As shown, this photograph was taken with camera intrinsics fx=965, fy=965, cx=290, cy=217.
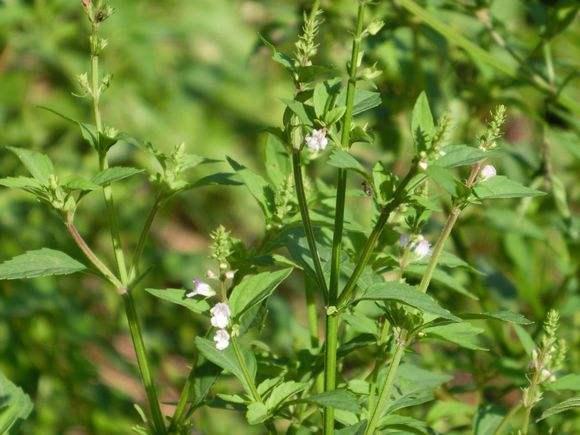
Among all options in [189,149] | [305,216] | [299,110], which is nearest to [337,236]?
[305,216]

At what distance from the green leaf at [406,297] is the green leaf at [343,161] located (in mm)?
139

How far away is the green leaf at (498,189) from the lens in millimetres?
1084

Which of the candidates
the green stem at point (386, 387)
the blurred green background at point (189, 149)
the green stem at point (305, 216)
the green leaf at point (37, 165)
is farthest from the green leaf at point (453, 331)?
the blurred green background at point (189, 149)

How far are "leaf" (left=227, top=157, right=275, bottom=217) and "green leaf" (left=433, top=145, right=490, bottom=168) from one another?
0.32 m

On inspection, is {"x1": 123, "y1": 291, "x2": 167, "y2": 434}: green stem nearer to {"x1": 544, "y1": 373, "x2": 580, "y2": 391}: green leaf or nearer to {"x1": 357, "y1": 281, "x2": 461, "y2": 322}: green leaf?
{"x1": 357, "y1": 281, "x2": 461, "y2": 322}: green leaf

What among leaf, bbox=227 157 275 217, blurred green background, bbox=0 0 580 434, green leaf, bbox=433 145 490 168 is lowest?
blurred green background, bbox=0 0 580 434

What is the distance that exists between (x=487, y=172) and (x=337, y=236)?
187 millimetres

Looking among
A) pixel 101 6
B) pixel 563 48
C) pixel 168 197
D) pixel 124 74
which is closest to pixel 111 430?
pixel 168 197

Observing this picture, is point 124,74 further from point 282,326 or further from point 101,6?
point 101,6

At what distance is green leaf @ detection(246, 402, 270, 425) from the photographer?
1.11m

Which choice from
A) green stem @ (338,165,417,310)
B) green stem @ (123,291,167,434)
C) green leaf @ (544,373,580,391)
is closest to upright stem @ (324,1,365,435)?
green stem @ (338,165,417,310)

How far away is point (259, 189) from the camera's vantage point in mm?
1319

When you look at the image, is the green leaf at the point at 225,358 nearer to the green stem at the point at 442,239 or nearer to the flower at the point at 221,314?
the flower at the point at 221,314

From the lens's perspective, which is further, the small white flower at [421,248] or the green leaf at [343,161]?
the small white flower at [421,248]
